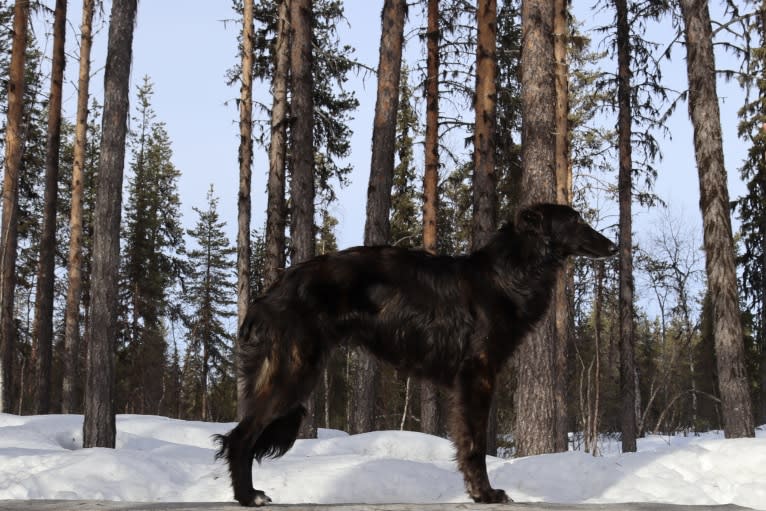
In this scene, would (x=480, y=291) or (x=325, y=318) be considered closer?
(x=325, y=318)

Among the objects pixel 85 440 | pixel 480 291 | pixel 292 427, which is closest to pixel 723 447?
pixel 480 291

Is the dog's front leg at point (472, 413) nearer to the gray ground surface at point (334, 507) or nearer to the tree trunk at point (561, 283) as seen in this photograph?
the gray ground surface at point (334, 507)

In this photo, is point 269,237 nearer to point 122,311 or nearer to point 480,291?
point 480,291

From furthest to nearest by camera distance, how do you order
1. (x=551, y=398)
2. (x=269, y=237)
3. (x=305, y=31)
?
(x=269, y=237), (x=305, y=31), (x=551, y=398)


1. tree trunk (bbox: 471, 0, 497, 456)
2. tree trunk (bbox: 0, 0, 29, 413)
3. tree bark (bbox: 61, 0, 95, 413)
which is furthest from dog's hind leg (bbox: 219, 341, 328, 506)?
tree bark (bbox: 61, 0, 95, 413)

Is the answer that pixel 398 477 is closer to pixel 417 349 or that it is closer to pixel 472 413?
pixel 472 413

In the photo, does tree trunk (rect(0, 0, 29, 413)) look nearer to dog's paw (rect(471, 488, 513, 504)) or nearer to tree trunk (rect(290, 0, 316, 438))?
tree trunk (rect(290, 0, 316, 438))

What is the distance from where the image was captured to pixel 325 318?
521 centimetres

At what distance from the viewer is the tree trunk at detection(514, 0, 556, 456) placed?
32.6 feet

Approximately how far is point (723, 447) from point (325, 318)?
5.77 m

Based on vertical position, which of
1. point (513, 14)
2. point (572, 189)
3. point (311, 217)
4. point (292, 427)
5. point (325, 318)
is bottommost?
point (292, 427)

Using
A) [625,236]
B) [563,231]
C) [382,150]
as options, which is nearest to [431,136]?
[382,150]

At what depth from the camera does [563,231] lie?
6254 mm

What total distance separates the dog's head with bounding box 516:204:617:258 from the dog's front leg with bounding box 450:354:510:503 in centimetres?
121
